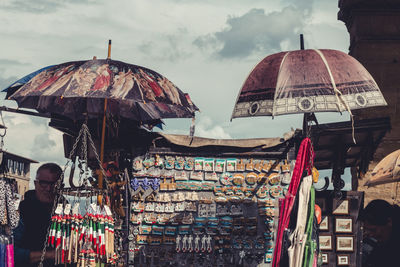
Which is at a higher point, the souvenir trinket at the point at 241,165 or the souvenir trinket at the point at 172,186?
the souvenir trinket at the point at 241,165

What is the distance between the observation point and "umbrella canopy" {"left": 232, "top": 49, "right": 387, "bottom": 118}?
7.29 m

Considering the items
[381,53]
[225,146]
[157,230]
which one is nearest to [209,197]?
[225,146]

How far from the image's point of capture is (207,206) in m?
10.2

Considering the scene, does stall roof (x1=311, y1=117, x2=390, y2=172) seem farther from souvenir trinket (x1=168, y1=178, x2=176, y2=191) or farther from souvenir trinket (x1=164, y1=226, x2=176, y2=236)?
souvenir trinket (x1=164, y1=226, x2=176, y2=236)

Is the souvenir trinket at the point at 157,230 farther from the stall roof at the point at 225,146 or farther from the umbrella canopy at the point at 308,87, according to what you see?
the umbrella canopy at the point at 308,87

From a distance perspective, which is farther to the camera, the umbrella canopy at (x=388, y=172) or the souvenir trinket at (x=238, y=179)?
the souvenir trinket at (x=238, y=179)

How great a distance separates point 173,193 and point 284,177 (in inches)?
66.2

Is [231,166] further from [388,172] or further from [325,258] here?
[388,172]

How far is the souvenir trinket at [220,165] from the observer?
1027 cm

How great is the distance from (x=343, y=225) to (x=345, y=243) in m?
0.25

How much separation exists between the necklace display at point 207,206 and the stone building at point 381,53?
318cm

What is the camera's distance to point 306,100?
7.28 m

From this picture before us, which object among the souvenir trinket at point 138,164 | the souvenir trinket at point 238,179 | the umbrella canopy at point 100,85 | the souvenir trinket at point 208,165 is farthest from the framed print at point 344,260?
the souvenir trinket at point 138,164

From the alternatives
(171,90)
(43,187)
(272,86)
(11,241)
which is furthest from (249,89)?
(11,241)
